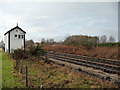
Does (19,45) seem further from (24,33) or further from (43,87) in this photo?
(43,87)

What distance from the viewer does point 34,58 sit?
9.59 metres

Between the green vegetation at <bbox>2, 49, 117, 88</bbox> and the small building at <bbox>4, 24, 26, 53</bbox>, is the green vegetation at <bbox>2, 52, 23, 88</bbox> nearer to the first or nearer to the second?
the green vegetation at <bbox>2, 49, 117, 88</bbox>

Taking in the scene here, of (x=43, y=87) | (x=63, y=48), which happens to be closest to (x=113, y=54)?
(x=63, y=48)

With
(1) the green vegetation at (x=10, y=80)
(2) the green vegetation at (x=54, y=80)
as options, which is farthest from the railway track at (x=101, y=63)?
(1) the green vegetation at (x=10, y=80)

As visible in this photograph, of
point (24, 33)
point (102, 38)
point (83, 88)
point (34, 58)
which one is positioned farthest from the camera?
point (102, 38)

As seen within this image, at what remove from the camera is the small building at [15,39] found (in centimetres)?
1355

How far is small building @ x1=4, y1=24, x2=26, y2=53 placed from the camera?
13553 millimetres

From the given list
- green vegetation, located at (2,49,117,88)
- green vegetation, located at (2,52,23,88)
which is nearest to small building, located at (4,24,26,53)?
green vegetation, located at (2,52,23,88)

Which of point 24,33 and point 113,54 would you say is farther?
point 24,33

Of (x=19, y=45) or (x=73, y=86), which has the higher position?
(x=19, y=45)

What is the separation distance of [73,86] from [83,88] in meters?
0.37

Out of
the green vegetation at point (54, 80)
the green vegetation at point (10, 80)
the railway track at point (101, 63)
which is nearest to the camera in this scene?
the green vegetation at point (54, 80)

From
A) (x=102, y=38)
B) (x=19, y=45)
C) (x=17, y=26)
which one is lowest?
(x=19, y=45)

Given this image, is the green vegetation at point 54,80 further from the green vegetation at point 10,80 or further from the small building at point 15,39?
the small building at point 15,39
